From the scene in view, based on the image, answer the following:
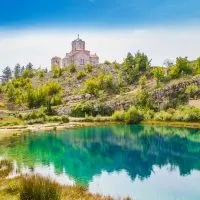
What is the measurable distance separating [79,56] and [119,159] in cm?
13477

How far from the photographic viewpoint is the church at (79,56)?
563 ft

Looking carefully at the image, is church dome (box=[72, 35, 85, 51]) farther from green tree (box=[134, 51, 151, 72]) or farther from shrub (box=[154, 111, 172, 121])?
shrub (box=[154, 111, 172, 121])

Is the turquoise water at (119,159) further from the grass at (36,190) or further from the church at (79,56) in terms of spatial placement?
the church at (79,56)

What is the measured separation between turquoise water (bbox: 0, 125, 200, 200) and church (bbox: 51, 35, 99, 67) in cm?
10727

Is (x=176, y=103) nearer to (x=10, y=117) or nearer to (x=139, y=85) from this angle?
(x=139, y=85)

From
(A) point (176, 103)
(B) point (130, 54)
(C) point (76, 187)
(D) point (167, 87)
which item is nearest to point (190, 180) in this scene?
(C) point (76, 187)

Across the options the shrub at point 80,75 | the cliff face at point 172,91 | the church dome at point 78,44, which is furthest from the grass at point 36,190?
the church dome at point 78,44

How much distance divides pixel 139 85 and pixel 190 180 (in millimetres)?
94541

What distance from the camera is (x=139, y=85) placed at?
124 m

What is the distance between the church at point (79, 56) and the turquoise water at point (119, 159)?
107m

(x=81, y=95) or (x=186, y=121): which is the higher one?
(x=81, y=95)

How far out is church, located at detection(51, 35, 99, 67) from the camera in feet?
563

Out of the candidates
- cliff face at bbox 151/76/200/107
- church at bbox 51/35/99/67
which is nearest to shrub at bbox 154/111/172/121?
cliff face at bbox 151/76/200/107

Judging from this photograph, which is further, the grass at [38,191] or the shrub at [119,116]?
the shrub at [119,116]
